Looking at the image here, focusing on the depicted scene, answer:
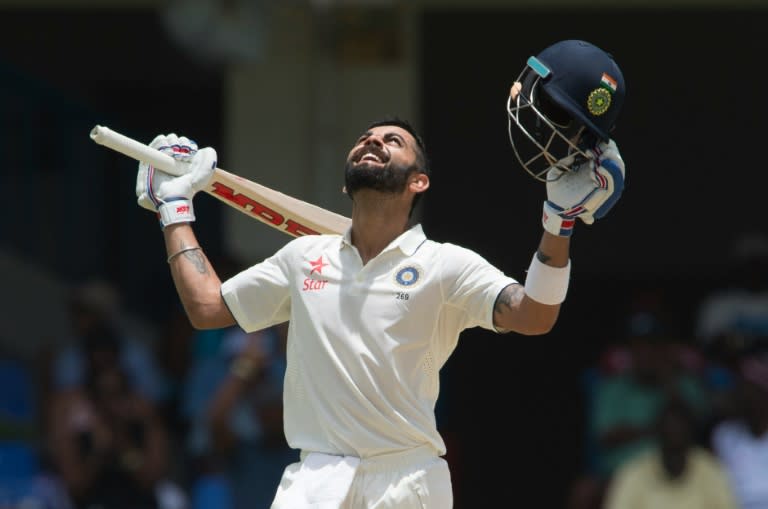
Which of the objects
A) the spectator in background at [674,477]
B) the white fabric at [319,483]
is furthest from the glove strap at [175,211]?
the spectator in background at [674,477]

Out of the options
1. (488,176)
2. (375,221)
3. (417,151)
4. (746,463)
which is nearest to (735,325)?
(746,463)

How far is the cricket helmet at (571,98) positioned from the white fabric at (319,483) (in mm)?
886

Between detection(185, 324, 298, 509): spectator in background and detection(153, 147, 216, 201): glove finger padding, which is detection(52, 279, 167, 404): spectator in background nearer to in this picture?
detection(185, 324, 298, 509): spectator in background

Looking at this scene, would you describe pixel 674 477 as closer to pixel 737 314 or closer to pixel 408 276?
pixel 737 314

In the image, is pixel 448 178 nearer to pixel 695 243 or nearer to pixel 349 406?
pixel 695 243

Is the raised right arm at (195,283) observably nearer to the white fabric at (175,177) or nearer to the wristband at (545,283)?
the white fabric at (175,177)

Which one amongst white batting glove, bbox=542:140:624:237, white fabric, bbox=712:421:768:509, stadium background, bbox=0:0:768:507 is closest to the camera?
white batting glove, bbox=542:140:624:237

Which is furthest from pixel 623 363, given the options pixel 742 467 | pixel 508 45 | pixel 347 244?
pixel 347 244

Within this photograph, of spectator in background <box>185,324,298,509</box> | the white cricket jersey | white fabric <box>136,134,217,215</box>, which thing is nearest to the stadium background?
spectator in background <box>185,324,298,509</box>

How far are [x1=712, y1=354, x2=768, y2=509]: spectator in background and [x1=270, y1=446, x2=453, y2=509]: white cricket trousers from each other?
406cm

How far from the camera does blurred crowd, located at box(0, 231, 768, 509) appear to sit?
7715 mm

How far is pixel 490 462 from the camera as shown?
10.5 meters

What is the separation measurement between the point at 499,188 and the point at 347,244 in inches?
260

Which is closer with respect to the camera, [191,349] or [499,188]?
[191,349]
